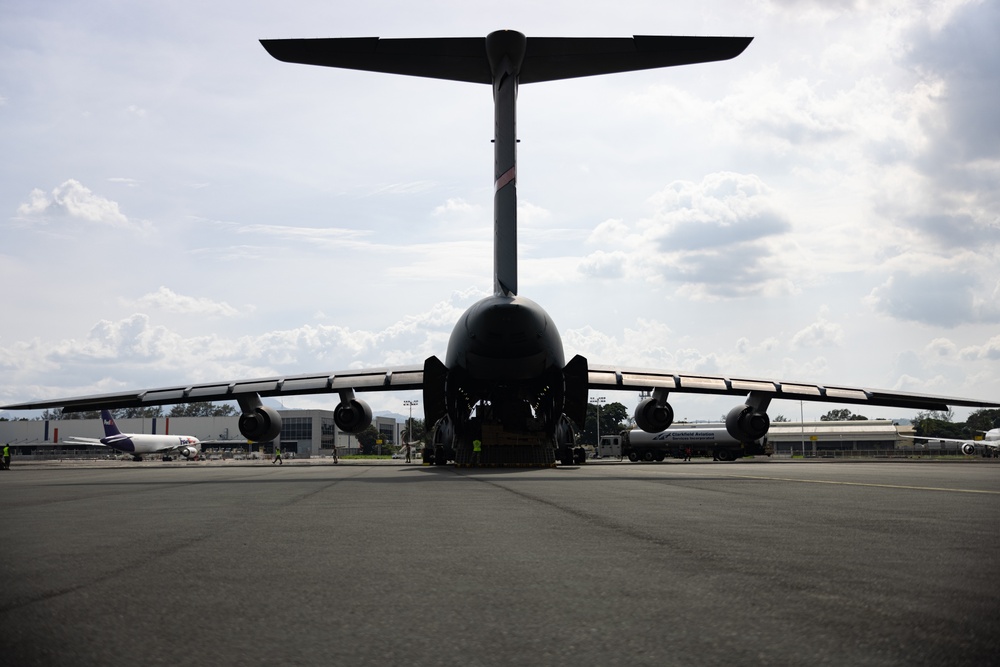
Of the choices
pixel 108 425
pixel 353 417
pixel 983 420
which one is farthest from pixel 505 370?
pixel 983 420

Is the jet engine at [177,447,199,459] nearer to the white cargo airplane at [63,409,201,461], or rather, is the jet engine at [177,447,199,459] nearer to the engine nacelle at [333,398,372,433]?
the white cargo airplane at [63,409,201,461]

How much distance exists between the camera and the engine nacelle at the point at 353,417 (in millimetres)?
30906

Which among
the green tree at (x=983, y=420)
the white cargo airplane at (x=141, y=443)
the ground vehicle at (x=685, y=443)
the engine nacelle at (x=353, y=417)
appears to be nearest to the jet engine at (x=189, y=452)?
the white cargo airplane at (x=141, y=443)

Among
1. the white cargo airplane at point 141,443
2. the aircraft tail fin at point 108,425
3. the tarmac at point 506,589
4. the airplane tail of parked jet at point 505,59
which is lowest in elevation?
Answer: the white cargo airplane at point 141,443

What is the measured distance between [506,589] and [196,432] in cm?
14756

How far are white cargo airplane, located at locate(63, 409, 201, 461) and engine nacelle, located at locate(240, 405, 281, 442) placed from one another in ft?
162

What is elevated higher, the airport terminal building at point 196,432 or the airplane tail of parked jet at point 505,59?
the airplane tail of parked jet at point 505,59

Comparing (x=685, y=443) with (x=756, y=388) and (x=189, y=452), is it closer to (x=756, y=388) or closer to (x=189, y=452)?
(x=756, y=388)

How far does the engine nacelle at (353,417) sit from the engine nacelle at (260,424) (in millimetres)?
2212

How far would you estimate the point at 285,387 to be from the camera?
32719 millimetres

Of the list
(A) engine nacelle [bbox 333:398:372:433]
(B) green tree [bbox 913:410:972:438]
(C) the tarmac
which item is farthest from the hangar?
(C) the tarmac

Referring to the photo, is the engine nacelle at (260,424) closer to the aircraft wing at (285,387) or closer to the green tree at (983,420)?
the aircraft wing at (285,387)

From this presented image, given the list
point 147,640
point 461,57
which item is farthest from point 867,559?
point 461,57

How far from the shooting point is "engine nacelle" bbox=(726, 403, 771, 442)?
32.7 meters
